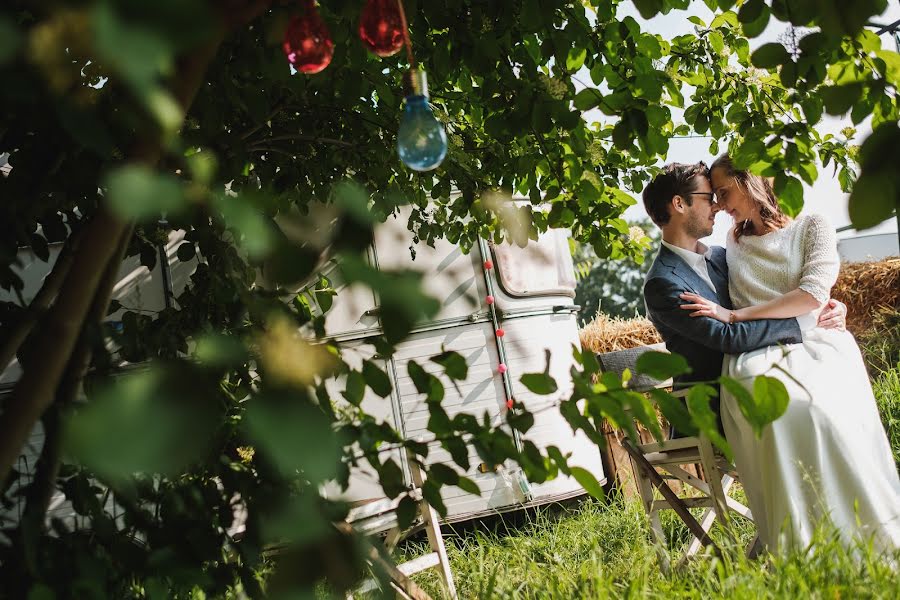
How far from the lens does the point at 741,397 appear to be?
72 centimetres

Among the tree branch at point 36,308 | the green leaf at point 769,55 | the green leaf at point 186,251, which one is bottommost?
the tree branch at point 36,308

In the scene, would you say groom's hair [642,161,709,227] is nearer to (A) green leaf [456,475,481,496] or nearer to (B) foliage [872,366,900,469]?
(A) green leaf [456,475,481,496]

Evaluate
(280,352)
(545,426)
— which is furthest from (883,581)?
(545,426)

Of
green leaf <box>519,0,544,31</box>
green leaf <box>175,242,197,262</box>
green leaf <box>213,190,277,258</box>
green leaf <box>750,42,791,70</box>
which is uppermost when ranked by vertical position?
green leaf <box>519,0,544,31</box>

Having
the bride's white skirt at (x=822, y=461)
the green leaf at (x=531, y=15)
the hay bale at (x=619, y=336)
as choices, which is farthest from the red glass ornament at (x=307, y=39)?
the hay bale at (x=619, y=336)

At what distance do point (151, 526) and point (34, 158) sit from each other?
59 cm

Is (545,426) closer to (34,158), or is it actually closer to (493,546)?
(493,546)

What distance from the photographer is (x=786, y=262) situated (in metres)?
2.70

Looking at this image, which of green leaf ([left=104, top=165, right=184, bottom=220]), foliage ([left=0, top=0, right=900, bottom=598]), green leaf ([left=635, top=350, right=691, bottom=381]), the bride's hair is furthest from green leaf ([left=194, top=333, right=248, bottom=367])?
the bride's hair

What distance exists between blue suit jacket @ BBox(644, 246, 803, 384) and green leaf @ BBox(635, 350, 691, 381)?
6.69ft

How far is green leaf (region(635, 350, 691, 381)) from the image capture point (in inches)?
28.3

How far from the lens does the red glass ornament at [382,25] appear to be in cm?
87

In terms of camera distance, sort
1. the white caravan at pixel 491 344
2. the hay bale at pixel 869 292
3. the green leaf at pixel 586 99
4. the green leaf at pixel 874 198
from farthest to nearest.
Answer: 1. the hay bale at pixel 869 292
2. the white caravan at pixel 491 344
3. the green leaf at pixel 586 99
4. the green leaf at pixel 874 198

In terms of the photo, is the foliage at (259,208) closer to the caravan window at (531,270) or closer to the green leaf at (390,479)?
the green leaf at (390,479)
